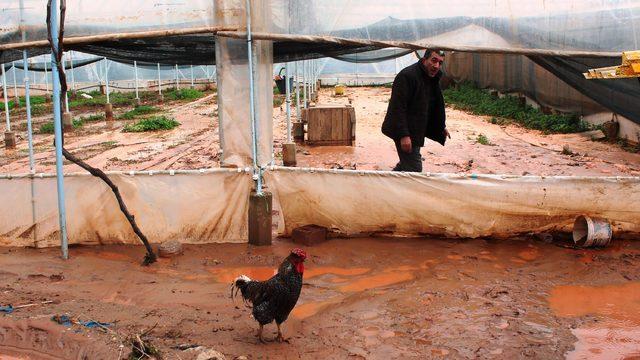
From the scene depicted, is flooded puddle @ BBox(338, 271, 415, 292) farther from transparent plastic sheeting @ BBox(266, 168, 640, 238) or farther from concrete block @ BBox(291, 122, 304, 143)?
concrete block @ BBox(291, 122, 304, 143)

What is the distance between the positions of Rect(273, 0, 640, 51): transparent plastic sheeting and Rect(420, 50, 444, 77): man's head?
0.17 metres

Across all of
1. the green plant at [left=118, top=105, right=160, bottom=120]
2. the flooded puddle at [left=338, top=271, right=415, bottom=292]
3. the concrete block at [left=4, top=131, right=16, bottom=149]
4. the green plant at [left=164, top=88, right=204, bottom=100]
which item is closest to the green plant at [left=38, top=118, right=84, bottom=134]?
the green plant at [left=118, top=105, right=160, bottom=120]

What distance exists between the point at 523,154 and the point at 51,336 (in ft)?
34.0

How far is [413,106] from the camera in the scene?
23.4ft

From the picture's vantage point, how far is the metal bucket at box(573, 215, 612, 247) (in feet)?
21.1

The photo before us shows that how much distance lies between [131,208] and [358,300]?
2939 millimetres

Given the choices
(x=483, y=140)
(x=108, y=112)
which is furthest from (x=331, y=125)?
(x=108, y=112)

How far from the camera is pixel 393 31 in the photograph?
6.68 m

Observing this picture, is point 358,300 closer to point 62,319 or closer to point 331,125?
point 62,319

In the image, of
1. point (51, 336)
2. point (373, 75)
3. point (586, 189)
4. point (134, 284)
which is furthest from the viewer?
point (373, 75)

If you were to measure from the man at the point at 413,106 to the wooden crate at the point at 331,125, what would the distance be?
244 inches

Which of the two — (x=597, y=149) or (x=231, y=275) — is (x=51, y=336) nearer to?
(x=231, y=275)

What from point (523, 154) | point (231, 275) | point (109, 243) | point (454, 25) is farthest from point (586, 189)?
point (523, 154)

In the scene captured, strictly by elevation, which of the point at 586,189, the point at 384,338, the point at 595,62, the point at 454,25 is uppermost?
the point at 454,25
